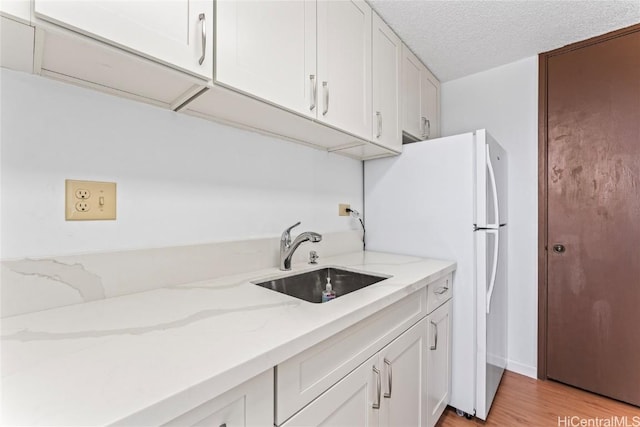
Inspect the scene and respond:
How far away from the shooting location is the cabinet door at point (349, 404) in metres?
0.73

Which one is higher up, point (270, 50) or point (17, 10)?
point (270, 50)

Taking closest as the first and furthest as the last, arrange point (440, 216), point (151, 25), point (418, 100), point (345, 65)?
point (151, 25) → point (345, 65) → point (440, 216) → point (418, 100)

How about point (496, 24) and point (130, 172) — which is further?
point (496, 24)

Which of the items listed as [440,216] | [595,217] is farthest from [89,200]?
[595,217]

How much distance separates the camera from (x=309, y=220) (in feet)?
5.31

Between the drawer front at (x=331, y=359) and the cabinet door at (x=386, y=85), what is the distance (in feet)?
3.10

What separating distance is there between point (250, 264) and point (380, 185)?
1060mm

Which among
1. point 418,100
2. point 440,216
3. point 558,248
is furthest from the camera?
point 418,100

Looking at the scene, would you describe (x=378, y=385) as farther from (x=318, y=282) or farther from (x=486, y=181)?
(x=486, y=181)

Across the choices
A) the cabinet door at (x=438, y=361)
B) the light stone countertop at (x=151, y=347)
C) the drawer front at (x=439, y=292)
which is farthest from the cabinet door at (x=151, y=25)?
the cabinet door at (x=438, y=361)

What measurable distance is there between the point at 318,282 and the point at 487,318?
94cm

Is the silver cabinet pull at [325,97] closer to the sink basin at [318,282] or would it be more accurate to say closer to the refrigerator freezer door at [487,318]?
the sink basin at [318,282]

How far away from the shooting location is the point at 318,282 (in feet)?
4.81

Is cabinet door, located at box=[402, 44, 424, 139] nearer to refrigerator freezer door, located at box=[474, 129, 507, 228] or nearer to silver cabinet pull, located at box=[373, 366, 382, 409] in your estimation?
refrigerator freezer door, located at box=[474, 129, 507, 228]
